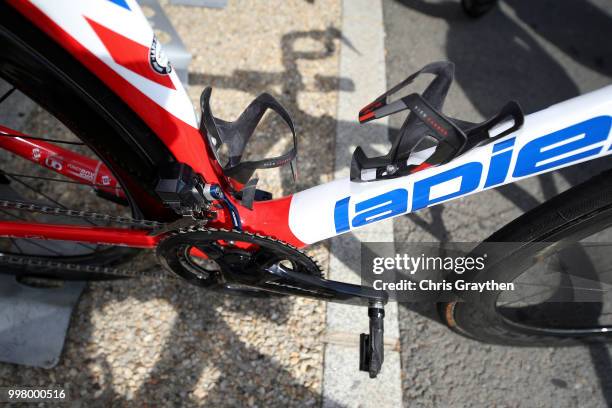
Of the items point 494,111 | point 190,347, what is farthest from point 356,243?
point 494,111

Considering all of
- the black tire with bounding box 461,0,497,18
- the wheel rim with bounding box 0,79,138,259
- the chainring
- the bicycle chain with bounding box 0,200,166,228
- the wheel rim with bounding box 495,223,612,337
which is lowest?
the chainring

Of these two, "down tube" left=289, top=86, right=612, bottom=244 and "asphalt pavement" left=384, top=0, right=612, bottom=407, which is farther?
"asphalt pavement" left=384, top=0, right=612, bottom=407

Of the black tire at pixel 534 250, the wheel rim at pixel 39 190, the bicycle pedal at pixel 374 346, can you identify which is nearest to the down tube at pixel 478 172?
the black tire at pixel 534 250

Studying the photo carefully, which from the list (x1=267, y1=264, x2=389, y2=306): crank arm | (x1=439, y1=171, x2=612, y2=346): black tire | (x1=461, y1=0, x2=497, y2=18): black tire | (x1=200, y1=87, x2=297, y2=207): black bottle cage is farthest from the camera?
(x1=461, y1=0, x2=497, y2=18): black tire

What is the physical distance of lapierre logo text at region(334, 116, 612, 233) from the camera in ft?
3.90

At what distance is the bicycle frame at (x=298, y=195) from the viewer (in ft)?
3.84

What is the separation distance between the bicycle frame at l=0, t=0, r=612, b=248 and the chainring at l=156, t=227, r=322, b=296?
77 mm

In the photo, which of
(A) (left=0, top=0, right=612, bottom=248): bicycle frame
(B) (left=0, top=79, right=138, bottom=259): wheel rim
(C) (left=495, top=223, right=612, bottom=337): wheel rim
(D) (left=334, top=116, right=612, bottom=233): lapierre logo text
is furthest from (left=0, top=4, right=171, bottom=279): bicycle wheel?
(C) (left=495, top=223, right=612, bottom=337): wheel rim

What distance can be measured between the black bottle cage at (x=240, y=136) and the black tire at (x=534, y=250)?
0.75m

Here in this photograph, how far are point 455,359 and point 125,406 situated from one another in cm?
141

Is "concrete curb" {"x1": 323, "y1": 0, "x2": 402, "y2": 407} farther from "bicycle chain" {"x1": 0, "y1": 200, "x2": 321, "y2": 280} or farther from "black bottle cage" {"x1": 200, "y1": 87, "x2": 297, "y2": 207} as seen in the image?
"black bottle cage" {"x1": 200, "y1": 87, "x2": 297, "y2": 207}

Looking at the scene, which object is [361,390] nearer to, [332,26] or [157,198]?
[157,198]

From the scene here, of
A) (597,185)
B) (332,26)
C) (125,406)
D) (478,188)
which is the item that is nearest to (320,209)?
(478,188)

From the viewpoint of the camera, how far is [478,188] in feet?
4.48
